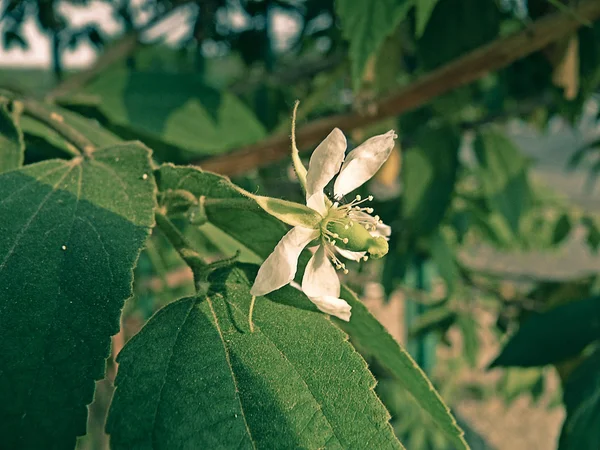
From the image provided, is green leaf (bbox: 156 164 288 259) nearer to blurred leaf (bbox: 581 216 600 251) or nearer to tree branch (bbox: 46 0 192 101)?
tree branch (bbox: 46 0 192 101)

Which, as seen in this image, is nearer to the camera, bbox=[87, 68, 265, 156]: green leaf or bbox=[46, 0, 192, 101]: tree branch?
bbox=[87, 68, 265, 156]: green leaf

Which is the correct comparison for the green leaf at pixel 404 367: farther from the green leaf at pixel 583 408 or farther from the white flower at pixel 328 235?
the green leaf at pixel 583 408

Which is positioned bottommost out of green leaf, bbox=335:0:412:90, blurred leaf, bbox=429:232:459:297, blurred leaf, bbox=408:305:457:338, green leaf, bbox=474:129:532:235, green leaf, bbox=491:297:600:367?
blurred leaf, bbox=408:305:457:338

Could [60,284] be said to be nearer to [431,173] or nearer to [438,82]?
[438,82]

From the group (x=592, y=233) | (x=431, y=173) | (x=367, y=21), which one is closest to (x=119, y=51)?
(x=431, y=173)

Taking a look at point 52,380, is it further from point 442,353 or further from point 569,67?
point 442,353

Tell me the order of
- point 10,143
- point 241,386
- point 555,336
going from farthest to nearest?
point 555,336 → point 10,143 → point 241,386

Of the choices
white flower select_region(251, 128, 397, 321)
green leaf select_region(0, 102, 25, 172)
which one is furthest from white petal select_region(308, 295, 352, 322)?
green leaf select_region(0, 102, 25, 172)

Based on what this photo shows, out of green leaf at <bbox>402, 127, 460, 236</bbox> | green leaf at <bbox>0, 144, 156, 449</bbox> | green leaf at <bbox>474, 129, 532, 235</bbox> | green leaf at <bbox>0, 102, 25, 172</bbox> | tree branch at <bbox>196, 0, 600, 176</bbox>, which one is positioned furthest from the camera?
green leaf at <bbox>474, 129, 532, 235</bbox>
